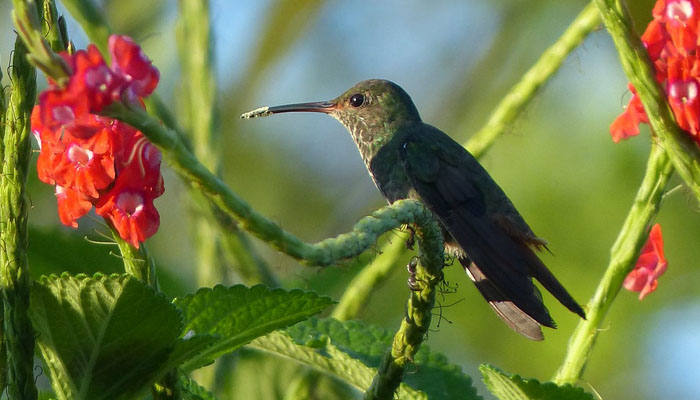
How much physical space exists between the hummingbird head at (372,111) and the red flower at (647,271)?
1.51 metres

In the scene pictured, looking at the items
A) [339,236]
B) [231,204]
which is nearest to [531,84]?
[339,236]

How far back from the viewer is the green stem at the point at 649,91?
1.92 metres

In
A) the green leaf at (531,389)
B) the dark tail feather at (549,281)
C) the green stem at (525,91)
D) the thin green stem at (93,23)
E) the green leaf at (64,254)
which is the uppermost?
the green stem at (525,91)

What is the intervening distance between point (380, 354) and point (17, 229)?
2.41 ft

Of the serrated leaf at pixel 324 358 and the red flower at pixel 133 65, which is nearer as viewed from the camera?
the red flower at pixel 133 65

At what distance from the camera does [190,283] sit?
6.97 feet

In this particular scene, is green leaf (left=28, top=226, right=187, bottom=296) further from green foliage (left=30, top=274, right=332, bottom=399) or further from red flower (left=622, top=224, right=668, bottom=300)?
red flower (left=622, top=224, right=668, bottom=300)

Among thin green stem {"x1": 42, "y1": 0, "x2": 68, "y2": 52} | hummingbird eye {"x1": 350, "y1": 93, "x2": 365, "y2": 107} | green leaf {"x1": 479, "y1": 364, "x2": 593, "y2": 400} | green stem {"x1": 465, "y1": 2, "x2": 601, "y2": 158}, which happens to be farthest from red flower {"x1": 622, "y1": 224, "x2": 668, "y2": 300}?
hummingbird eye {"x1": 350, "y1": 93, "x2": 365, "y2": 107}

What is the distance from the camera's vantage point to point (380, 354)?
1.75 m

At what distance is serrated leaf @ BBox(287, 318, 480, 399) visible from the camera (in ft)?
5.52

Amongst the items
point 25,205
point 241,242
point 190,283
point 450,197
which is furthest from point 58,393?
point 450,197

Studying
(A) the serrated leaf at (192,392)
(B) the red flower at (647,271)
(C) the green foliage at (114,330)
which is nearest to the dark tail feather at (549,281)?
(B) the red flower at (647,271)

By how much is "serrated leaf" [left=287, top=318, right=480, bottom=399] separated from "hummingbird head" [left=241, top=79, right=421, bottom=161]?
185 cm

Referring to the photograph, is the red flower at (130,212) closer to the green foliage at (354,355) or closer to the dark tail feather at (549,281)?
the green foliage at (354,355)
